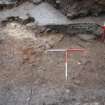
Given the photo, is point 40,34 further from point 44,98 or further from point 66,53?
point 44,98

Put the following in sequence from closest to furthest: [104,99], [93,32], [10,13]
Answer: [104,99] → [93,32] → [10,13]

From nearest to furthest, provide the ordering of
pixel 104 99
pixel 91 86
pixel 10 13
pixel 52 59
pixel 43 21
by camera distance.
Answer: pixel 104 99 < pixel 91 86 < pixel 52 59 < pixel 43 21 < pixel 10 13

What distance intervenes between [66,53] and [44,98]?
107cm

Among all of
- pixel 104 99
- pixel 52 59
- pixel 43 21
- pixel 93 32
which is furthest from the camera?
pixel 43 21

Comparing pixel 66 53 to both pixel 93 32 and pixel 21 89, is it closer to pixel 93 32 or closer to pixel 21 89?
pixel 93 32

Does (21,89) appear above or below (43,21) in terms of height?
below

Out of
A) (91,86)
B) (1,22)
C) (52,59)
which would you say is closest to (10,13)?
(1,22)

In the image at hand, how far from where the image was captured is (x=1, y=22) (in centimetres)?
503

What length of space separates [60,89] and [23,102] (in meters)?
0.59

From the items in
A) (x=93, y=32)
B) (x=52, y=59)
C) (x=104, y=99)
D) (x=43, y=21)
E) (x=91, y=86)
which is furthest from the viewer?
(x=43, y=21)

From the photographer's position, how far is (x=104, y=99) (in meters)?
3.40

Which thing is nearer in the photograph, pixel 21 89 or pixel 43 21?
pixel 21 89

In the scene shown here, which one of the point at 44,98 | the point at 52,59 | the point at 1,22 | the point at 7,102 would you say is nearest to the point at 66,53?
the point at 52,59

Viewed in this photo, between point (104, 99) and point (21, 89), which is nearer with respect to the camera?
point (104, 99)
